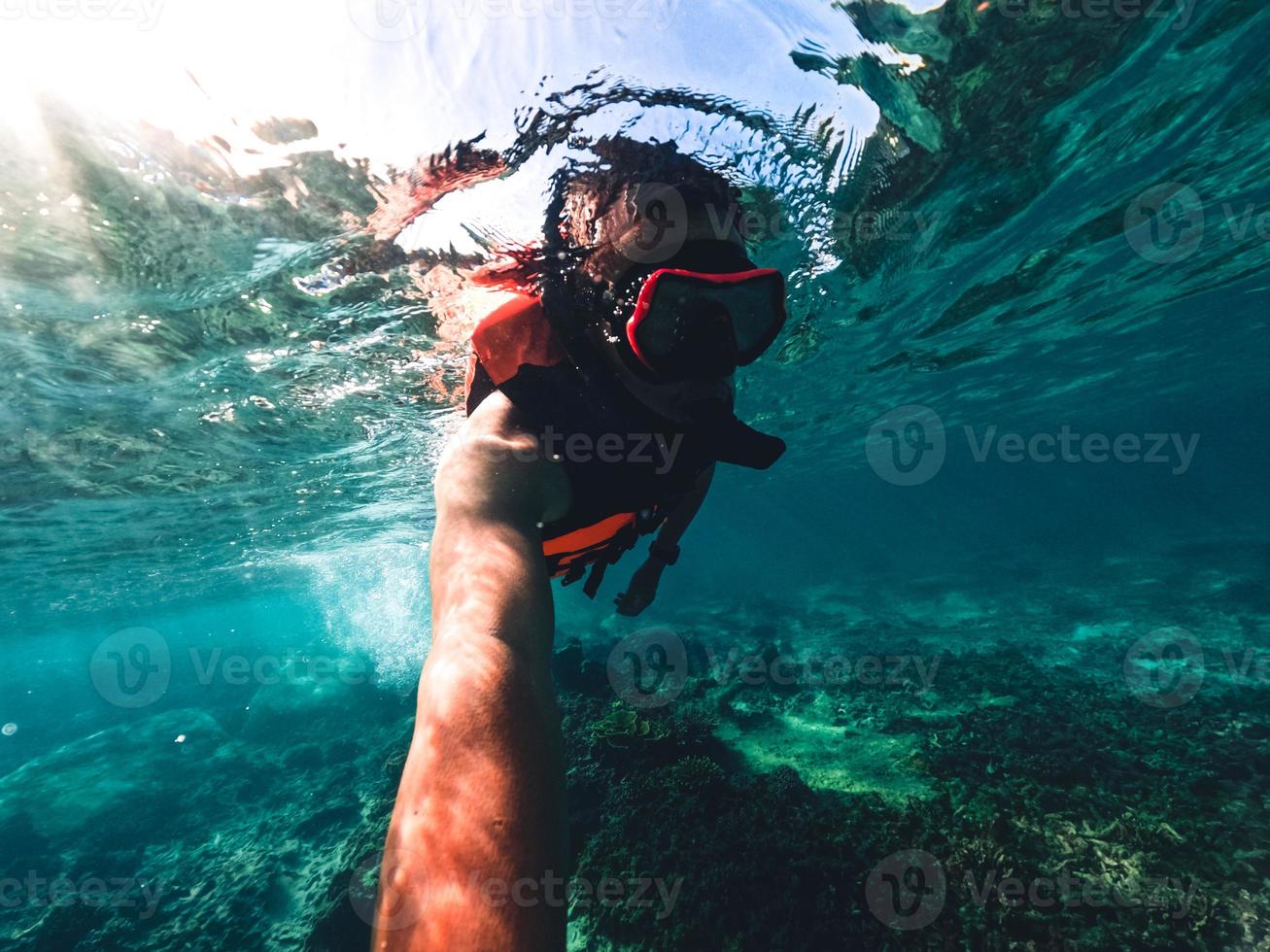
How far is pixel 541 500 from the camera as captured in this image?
2.69 metres

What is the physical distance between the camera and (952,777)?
739cm

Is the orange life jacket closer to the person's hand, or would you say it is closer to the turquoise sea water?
the person's hand

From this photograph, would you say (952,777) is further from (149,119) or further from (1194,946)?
(149,119)

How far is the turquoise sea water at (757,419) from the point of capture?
5.75m

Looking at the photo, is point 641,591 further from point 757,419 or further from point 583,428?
point 757,419

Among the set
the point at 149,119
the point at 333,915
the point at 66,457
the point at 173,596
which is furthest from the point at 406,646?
the point at 149,119

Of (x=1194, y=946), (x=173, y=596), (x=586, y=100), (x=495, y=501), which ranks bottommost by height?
(x=1194, y=946)

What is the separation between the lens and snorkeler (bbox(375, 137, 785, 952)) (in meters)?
1.28

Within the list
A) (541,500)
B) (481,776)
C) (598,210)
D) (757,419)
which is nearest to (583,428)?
(541,500)

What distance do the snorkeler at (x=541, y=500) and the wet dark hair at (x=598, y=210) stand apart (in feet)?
0.09

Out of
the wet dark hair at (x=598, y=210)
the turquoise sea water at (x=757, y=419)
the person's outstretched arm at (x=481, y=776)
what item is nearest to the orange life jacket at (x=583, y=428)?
the wet dark hair at (x=598, y=210)

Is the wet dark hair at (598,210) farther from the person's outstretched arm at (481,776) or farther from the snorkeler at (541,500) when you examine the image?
the person's outstretched arm at (481,776)

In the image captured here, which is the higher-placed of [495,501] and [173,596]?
[173,596]

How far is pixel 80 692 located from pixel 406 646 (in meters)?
96.4
